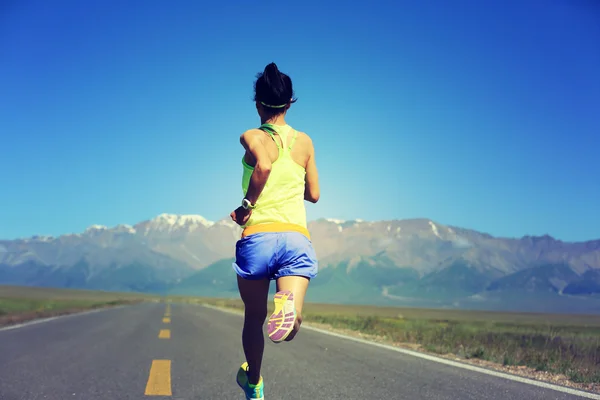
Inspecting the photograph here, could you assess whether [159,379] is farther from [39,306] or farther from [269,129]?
[39,306]

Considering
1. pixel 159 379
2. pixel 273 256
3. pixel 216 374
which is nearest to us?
pixel 273 256

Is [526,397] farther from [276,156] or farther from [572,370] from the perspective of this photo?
[276,156]

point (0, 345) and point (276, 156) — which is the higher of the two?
point (276, 156)

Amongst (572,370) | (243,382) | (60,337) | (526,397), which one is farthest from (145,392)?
(60,337)

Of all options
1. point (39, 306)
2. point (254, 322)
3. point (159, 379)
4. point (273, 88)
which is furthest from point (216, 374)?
point (39, 306)

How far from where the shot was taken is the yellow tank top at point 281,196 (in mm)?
2844

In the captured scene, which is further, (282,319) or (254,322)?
(254,322)

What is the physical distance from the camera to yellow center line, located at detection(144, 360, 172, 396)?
4.56 meters

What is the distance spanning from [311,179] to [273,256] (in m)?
0.60

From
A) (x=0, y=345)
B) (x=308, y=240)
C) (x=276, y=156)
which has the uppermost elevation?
(x=276, y=156)

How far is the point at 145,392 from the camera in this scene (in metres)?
4.56

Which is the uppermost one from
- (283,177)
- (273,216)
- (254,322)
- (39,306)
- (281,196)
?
(283,177)

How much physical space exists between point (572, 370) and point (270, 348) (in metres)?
4.09

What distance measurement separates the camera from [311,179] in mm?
3158
